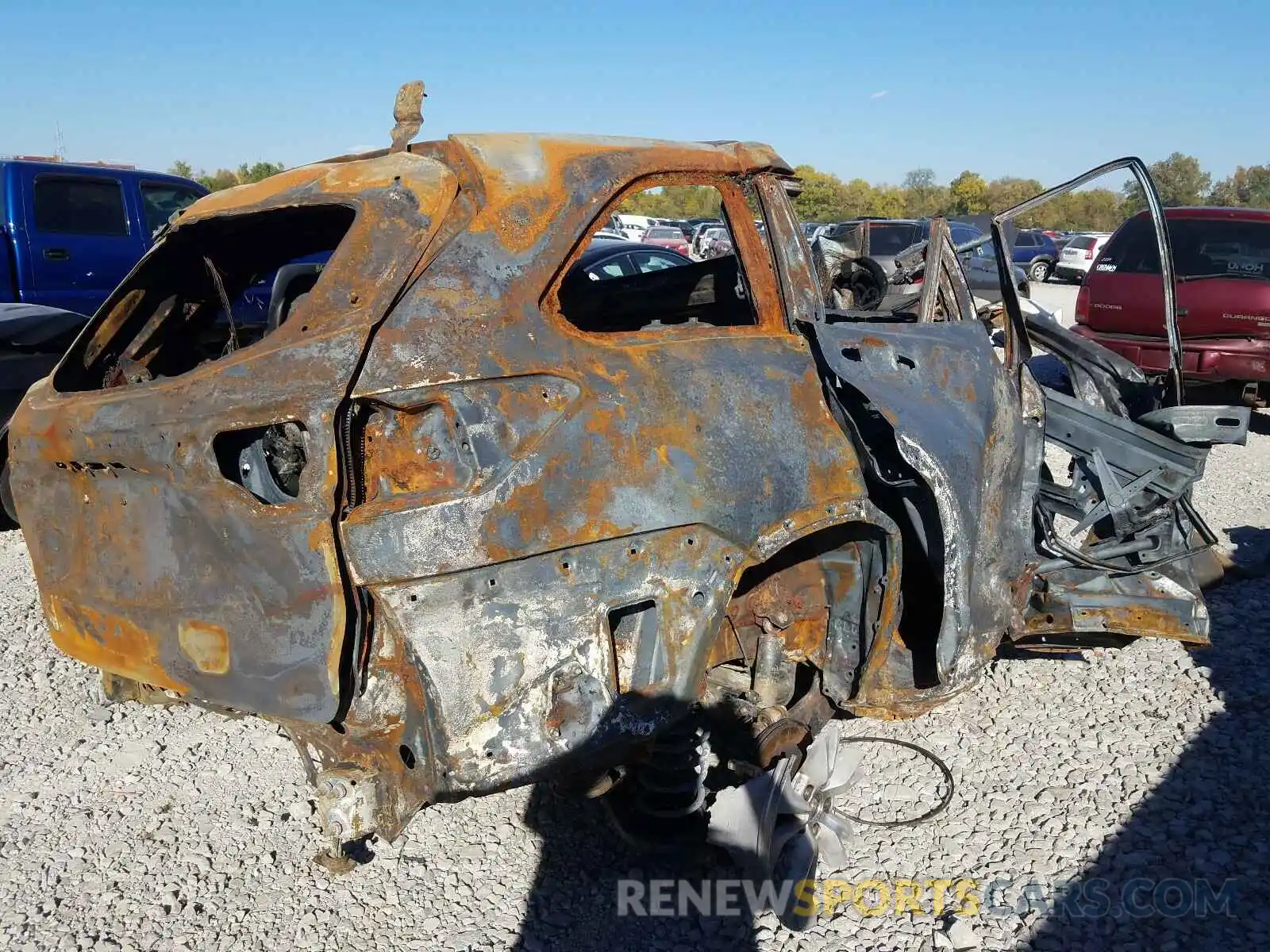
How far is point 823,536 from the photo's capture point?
9.74 feet

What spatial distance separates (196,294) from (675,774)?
229 cm

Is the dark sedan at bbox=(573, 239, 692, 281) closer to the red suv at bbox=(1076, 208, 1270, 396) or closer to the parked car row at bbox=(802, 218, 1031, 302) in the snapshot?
the parked car row at bbox=(802, 218, 1031, 302)

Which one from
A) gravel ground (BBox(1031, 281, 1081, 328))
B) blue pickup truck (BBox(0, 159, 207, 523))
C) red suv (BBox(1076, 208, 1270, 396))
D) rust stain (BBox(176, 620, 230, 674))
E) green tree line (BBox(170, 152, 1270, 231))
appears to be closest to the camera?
rust stain (BBox(176, 620, 230, 674))

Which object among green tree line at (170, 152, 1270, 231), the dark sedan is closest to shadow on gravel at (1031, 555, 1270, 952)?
the dark sedan

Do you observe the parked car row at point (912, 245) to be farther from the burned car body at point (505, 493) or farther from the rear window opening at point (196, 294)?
the rear window opening at point (196, 294)

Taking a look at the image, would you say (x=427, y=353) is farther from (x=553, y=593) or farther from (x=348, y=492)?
(x=553, y=593)

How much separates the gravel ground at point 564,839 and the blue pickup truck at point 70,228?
5.22m

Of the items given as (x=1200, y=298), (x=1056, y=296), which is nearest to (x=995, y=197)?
(x=1056, y=296)

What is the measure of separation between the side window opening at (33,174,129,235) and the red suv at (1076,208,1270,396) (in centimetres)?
856

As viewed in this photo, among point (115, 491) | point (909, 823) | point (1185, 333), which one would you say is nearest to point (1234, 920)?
point (909, 823)

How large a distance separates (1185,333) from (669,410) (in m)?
6.80

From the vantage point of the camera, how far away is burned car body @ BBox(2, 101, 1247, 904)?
222cm

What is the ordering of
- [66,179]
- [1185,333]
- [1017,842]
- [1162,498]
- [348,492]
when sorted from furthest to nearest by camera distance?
[66,179], [1185,333], [1162,498], [1017,842], [348,492]

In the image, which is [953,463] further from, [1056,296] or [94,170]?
[1056,296]
